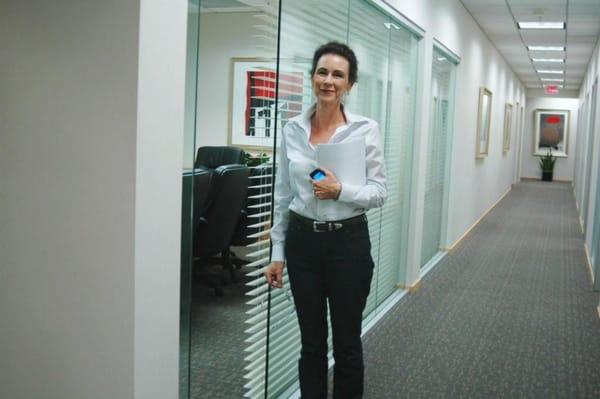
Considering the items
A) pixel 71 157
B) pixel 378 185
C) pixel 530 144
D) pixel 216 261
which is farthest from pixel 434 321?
pixel 530 144

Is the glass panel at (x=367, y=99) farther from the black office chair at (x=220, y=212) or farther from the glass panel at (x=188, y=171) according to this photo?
the black office chair at (x=220, y=212)

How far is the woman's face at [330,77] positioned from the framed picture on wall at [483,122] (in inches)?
216

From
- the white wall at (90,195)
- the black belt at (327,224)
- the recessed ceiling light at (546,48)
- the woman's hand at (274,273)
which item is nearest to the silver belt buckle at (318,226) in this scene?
the black belt at (327,224)

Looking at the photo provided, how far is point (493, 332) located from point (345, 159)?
2.15 m

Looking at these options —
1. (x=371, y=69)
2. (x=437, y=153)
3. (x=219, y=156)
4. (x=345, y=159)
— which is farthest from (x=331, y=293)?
(x=219, y=156)

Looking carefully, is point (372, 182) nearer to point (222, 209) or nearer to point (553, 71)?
point (222, 209)

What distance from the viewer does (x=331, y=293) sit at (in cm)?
199

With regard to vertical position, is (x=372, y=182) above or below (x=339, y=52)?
below

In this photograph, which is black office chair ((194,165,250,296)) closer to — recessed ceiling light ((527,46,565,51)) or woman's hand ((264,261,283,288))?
woman's hand ((264,261,283,288))

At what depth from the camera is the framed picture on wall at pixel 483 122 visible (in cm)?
712

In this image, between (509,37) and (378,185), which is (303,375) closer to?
(378,185)

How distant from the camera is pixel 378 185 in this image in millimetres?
1962

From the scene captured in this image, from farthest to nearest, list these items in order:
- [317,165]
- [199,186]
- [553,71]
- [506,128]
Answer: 1. [553,71]
2. [506,128]
3. [199,186]
4. [317,165]

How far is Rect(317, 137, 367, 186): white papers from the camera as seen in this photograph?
6.19ft
